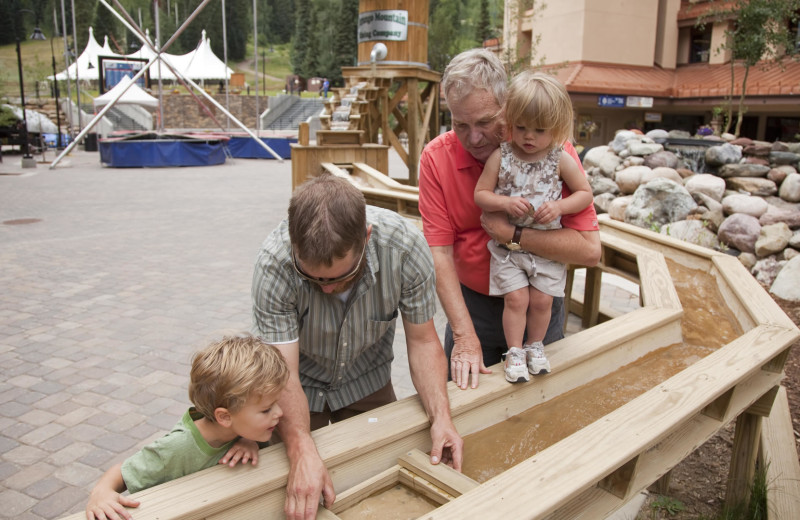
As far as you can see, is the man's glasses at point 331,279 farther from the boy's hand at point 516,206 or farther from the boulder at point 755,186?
the boulder at point 755,186

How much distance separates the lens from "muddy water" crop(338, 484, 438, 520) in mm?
1830

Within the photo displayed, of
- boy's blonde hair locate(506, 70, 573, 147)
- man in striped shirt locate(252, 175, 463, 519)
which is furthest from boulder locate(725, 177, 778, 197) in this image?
man in striped shirt locate(252, 175, 463, 519)

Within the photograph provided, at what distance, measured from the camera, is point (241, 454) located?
176cm

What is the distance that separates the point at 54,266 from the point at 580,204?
7123 millimetres

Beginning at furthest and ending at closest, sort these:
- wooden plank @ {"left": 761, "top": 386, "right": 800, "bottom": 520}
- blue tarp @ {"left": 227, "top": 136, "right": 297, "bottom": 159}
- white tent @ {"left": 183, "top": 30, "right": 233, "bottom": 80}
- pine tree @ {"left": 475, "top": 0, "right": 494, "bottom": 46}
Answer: pine tree @ {"left": 475, "top": 0, "right": 494, "bottom": 46}, white tent @ {"left": 183, "top": 30, "right": 233, "bottom": 80}, blue tarp @ {"left": 227, "top": 136, "right": 297, "bottom": 159}, wooden plank @ {"left": 761, "top": 386, "right": 800, "bottom": 520}

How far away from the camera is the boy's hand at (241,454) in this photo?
174 centimetres

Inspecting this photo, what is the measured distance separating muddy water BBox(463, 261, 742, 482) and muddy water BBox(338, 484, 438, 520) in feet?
0.89

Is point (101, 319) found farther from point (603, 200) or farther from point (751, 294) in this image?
point (603, 200)

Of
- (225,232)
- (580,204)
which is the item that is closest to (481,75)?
(580,204)

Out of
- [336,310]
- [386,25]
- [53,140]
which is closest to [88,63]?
[53,140]

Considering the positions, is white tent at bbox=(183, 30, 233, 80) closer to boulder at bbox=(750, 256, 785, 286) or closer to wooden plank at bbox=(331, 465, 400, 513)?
boulder at bbox=(750, 256, 785, 286)

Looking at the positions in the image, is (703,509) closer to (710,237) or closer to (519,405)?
(519,405)

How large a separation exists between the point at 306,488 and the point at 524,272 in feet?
3.76

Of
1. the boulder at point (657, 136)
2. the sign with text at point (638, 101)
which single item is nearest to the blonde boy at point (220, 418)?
the boulder at point (657, 136)
